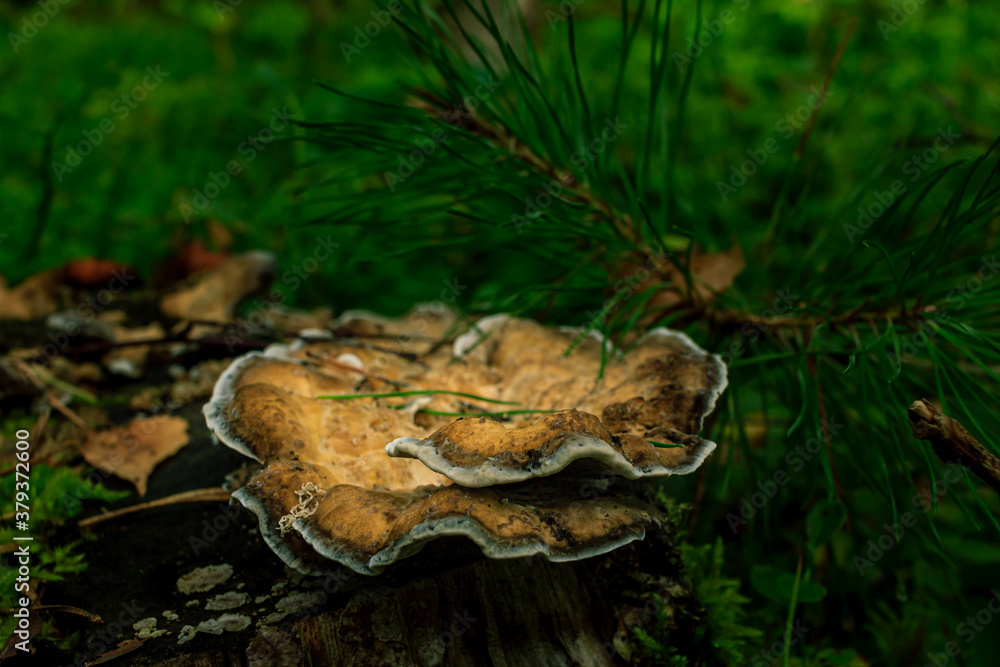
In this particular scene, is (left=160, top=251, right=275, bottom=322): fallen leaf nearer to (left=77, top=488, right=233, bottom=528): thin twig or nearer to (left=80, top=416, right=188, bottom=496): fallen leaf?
(left=80, top=416, right=188, bottom=496): fallen leaf

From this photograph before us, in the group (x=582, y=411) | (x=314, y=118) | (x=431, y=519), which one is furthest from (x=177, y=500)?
(x=314, y=118)

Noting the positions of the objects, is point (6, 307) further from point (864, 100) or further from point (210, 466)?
point (864, 100)

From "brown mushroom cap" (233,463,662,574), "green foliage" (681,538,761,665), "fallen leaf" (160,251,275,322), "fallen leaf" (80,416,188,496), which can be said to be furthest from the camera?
"fallen leaf" (160,251,275,322)

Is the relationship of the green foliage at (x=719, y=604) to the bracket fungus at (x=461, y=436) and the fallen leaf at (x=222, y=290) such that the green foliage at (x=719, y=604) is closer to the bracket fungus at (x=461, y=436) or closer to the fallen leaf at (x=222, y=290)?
the bracket fungus at (x=461, y=436)

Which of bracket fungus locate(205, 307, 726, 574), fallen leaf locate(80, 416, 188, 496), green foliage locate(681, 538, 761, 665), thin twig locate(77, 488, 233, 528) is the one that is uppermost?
bracket fungus locate(205, 307, 726, 574)

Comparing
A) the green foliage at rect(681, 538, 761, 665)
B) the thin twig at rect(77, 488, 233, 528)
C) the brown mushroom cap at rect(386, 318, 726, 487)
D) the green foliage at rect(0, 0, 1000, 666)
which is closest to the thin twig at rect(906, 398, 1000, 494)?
the green foliage at rect(0, 0, 1000, 666)

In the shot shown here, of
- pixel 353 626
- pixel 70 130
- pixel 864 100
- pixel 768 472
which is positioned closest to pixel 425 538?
pixel 353 626

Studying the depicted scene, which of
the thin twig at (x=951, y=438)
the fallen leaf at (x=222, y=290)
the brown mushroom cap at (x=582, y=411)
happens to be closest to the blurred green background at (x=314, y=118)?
the fallen leaf at (x=222, y=290)
